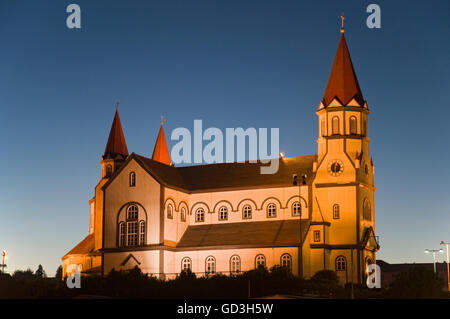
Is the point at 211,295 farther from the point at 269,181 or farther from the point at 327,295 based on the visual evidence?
the point at 269,181

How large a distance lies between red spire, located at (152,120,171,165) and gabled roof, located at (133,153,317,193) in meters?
12.2

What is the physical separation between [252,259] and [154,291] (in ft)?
36.0

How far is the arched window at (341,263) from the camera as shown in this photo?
277ft

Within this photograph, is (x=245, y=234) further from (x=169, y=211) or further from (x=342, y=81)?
(x=342, y=81)

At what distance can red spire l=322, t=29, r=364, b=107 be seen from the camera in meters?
88.3

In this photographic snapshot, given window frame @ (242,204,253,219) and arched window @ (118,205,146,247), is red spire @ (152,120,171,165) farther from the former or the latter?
window frame @ (242,204,253,219)

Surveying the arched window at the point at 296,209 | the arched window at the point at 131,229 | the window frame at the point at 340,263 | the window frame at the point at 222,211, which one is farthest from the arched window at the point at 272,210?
the arched window at the point at 131,229

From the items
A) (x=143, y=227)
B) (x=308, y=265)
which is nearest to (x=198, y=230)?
(x=143, y=227)

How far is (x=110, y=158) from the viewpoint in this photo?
101812mm

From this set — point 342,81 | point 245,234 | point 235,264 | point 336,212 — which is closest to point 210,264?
point 235,264

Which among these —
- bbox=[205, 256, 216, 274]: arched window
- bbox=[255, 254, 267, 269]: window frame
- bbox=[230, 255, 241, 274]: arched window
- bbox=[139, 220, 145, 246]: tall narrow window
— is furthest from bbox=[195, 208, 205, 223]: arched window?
bbox=[255, 254, 267, 269]: window frame

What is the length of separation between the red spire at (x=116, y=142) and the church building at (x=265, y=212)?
10.6 meters
